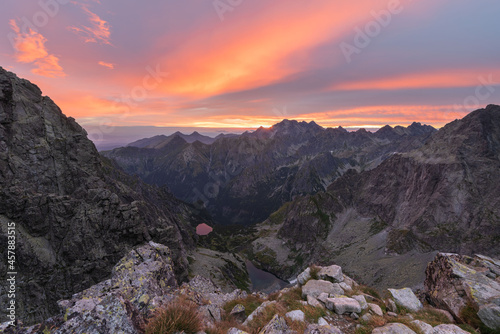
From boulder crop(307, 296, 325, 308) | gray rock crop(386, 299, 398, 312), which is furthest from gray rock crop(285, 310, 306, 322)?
gray rock crop(386, 299, 398, 312)

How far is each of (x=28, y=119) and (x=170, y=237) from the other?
68.3 m

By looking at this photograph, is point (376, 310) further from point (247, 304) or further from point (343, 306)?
point (247, 304)

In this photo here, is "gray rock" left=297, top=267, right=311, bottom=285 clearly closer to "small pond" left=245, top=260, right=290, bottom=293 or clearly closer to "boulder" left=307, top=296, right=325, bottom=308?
"boulder" left=307, top=296, right=325, bottom=308

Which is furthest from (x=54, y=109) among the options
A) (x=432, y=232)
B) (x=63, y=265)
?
(x=432, y=232)

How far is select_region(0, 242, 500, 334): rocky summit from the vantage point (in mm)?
8594

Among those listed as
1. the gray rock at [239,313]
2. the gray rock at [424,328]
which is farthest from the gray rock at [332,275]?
the gray rock at [239,313]

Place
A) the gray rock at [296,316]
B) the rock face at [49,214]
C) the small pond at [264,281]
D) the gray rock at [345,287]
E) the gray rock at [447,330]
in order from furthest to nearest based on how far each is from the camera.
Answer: the small pond at [264,281] → the rock face at [49,214] → the gray rock at [345,287] → the gray rock at [296,316] → the gray rock at [447,330]

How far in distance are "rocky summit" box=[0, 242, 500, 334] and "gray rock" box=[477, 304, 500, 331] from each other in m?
0.04

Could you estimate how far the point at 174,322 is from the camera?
8430 millimetres

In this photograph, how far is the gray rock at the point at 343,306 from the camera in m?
13.2

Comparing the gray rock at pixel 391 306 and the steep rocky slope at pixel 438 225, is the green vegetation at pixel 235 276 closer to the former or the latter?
the steep rocky slope at pixel 438 225

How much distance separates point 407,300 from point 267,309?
10.7 metres

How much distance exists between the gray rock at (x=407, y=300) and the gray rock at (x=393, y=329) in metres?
5.75

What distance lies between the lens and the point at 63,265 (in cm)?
5766
